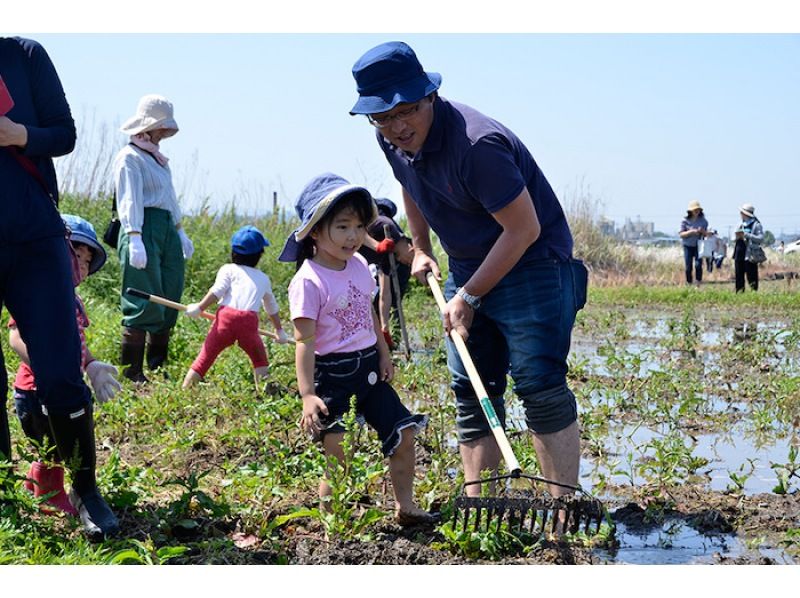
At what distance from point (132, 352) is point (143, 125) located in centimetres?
155

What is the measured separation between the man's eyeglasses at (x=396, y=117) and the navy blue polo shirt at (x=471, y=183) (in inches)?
4.1

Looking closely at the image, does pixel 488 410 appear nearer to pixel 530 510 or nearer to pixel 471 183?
pixel 530 510

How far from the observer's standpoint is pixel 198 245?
12625mm

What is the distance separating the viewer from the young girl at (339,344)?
422 centimetres

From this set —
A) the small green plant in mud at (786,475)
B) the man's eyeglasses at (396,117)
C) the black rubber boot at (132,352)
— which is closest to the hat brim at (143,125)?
the black rubber boot at (132,352)

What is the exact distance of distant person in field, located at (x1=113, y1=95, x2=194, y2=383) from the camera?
7.22m

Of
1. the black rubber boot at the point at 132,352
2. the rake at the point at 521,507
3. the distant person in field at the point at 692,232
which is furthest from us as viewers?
the distant person in field at the point at 692,232

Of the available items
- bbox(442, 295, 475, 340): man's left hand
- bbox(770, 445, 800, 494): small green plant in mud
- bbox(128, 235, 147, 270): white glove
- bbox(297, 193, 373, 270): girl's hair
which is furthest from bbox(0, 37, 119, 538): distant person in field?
bbox(128, 235, 147, 270): white glove

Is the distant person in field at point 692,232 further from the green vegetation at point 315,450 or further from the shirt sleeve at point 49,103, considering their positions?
the shirt sleeve at point 49,103

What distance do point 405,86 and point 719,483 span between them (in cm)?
252

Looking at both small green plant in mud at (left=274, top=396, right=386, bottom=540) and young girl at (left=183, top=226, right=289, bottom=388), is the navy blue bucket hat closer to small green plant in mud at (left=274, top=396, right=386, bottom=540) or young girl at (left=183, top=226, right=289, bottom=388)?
young girl at (left=183, top=226, right=289, bottom=388)

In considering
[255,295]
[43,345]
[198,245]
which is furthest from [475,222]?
[198,245]

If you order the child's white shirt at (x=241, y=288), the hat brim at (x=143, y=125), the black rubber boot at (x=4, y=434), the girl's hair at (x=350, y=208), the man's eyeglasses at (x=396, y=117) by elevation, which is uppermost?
the hat brim at (x=143, y=125)

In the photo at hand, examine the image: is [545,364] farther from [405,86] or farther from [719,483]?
[719,483]
